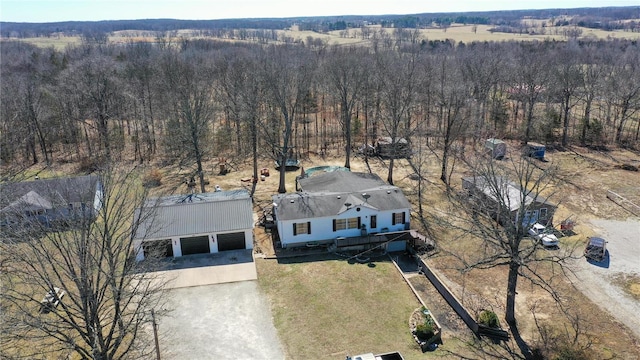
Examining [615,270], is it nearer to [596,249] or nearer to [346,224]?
[596,249]

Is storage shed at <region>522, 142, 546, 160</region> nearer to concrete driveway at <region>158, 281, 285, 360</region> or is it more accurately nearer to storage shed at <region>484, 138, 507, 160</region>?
storage shed at <region>484, 138, 507, 160</region>

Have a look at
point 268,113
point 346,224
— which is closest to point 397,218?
point 346,224

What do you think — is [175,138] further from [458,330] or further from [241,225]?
[458,330]

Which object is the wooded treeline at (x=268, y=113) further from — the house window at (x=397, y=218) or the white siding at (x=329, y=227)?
the white siding at (x=329, y=227)

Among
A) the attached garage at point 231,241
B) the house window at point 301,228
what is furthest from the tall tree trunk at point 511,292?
the attached garage at point 231,241

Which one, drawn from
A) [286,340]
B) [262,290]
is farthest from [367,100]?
[286,340]

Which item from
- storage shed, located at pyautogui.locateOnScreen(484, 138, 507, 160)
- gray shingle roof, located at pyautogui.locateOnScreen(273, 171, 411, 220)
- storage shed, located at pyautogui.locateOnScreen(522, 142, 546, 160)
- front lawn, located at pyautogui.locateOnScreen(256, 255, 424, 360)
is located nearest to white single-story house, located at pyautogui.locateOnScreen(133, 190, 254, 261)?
gray shingle roof, located at pyautogui.locateOnScreen(273, 171, 411, 220)
